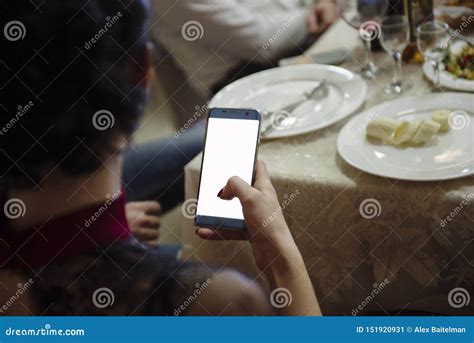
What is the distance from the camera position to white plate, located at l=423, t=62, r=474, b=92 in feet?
3.14

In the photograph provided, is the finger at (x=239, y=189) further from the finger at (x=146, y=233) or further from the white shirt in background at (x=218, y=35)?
the white shirt in background at (x=218, y=35)

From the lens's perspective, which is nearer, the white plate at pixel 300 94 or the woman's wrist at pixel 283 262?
the woman's wrist at pixel 283 262

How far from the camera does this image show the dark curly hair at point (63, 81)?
2.64 ft

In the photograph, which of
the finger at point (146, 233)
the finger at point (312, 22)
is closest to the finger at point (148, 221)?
the finger at point (146, 233)

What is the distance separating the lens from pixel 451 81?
977mm

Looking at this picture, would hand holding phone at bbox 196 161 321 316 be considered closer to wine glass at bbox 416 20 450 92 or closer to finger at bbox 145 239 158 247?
finger at bbox 145 239 158 247

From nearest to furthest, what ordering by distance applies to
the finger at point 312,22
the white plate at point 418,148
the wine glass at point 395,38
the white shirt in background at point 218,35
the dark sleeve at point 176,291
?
the white plate at point 418,148
the dark sleeve at point 176,291
the wine glass at point 395,38
the white shirt in background at point 218,35
the finger at point 312,22

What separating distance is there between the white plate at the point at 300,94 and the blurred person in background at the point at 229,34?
0.29 m

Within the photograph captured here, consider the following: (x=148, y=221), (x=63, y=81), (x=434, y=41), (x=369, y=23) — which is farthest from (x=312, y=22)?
(x=63, y=81)

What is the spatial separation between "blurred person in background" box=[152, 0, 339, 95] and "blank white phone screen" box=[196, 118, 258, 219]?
1.66 ft
